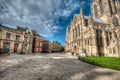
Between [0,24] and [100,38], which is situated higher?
[0,24]

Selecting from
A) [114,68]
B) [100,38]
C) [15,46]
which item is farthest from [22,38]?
[114,68]

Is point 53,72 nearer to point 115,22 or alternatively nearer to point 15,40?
point 15,40

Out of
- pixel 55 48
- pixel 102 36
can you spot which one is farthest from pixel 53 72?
pixel 55 48

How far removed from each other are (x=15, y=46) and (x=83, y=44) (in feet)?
96.7

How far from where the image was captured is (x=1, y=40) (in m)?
31.2

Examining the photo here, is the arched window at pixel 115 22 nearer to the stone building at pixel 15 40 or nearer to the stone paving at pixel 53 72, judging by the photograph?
the stone paving at pixel 53 72

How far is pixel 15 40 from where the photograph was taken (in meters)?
34.8

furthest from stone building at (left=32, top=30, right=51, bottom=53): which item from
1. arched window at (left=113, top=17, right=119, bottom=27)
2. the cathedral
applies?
arched window at (left=113, top=17, right=119, bottom=27)

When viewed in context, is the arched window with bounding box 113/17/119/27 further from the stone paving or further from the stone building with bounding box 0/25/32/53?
the stone building with bounding box 0/25/32/53

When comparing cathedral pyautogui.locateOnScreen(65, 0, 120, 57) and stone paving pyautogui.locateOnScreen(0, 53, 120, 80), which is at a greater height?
cathedral pyautogui.locateOnScreen(65, 0, 120, 57)

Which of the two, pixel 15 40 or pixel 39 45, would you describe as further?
pixel 39 45

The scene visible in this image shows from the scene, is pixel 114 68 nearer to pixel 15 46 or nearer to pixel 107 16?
pixel 15 46

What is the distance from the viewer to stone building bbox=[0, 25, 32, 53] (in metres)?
31.9

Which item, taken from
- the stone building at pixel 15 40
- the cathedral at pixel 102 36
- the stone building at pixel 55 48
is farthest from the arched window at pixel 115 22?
the stone building at pixel 15 40
